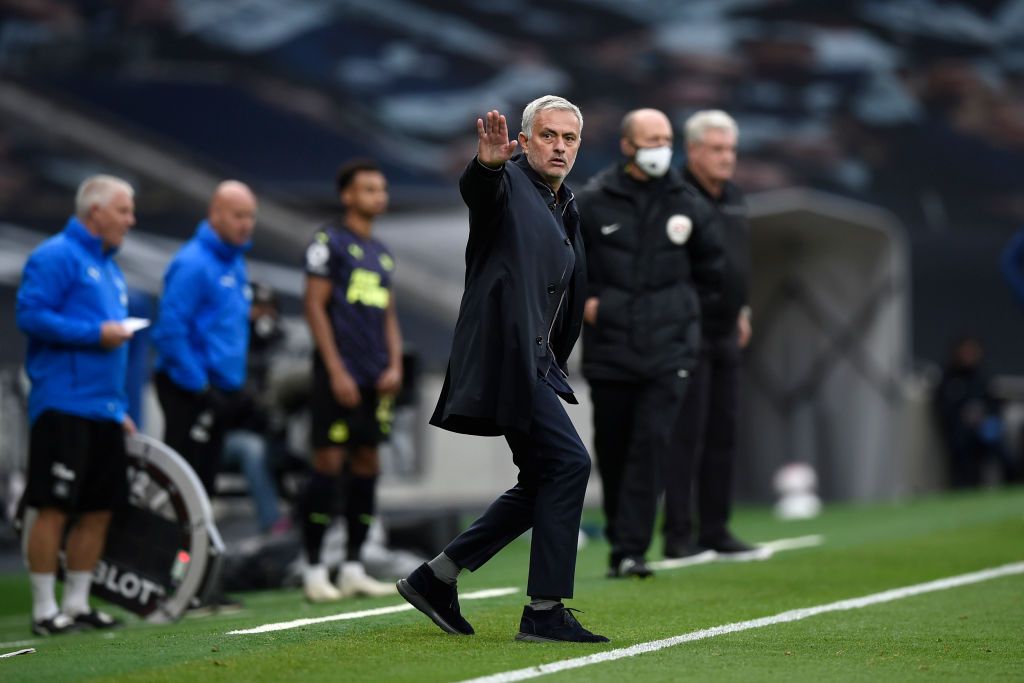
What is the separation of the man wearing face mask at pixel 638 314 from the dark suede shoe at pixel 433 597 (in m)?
2.23

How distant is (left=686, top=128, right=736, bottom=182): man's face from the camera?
29.2 feet

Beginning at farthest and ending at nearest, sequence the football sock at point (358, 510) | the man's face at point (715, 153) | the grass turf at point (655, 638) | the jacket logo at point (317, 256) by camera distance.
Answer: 1. the man's face at point (715, 153)
2. the football sock at point (358, 510)
3. the jacket logo at point (317, 256)
4. the grass turf at point (655, 638)

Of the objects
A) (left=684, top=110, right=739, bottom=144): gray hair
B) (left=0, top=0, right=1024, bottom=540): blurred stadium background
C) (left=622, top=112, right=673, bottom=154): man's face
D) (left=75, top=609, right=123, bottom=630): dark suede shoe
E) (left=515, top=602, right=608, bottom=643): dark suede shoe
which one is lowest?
(left=75, top=609, right=123, bottom=630): dark suede shoe

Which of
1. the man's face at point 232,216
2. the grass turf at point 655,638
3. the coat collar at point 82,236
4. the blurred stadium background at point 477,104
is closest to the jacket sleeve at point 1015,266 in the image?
the grass turf at point 655,638

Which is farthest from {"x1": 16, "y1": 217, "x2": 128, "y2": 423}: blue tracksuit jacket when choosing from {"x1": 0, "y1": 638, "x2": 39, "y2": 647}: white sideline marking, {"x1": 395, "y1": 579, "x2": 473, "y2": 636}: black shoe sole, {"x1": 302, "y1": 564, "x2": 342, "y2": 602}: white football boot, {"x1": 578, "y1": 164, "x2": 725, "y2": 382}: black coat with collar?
{"x1": 395, "y1": 579, "x2": 473, "y2": 636}: black shoe sole

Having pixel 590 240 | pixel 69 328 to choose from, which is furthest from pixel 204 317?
pixel 590 240

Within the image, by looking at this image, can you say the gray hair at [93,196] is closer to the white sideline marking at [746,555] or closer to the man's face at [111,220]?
the man's face at [111,220]

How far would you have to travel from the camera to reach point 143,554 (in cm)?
765

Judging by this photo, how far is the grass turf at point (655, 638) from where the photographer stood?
4.99 m

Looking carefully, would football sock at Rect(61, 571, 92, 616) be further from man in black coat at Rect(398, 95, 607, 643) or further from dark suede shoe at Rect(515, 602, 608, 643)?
dark suede shoe at Rect(515, 602, 608, 643)

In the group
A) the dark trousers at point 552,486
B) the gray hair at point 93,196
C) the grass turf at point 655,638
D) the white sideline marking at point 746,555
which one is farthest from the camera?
the white sideline marking at point 746,555

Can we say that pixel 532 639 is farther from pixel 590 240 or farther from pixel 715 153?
pixel 715 153

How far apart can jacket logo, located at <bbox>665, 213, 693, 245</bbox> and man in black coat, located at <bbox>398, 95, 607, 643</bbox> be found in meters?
2.40

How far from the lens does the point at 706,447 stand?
9.38m
